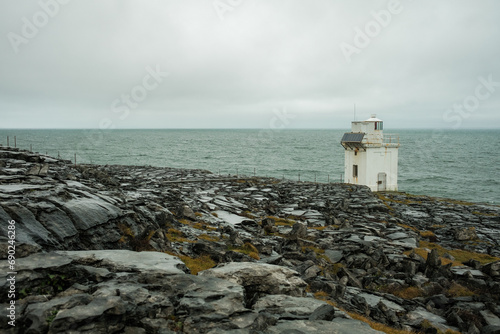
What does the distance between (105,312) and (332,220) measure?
22800 millimetres

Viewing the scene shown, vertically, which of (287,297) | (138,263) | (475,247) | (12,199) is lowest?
(475,247)

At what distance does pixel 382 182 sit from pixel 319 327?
45.2 m

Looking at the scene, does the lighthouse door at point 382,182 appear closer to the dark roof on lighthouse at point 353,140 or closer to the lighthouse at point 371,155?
the lighthouse at point 371,155

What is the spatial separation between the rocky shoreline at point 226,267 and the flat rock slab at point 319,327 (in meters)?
0.05

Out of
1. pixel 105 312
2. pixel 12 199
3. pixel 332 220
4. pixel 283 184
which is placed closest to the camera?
pixel 105 312

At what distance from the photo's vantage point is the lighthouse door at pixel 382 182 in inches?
1987

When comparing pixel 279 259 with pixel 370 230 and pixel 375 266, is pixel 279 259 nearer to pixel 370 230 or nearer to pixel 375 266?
pixel 375 266

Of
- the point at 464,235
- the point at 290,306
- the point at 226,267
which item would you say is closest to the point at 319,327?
the point at 290,306

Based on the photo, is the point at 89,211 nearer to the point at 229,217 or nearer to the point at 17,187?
the point at 17,187

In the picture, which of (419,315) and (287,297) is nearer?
(287,297)

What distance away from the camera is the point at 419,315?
13977 millimetres

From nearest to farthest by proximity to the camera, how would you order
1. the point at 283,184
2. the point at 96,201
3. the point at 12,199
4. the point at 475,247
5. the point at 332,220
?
the point at 12,199
the point at 96,201
the point at 475,247
the point at 332,220
the point at 283,184

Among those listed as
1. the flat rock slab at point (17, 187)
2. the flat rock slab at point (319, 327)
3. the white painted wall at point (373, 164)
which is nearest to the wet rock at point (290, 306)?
the flat rock slab at point (319, 327)

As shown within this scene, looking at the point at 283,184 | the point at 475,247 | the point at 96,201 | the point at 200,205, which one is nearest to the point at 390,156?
the point at 283,184
